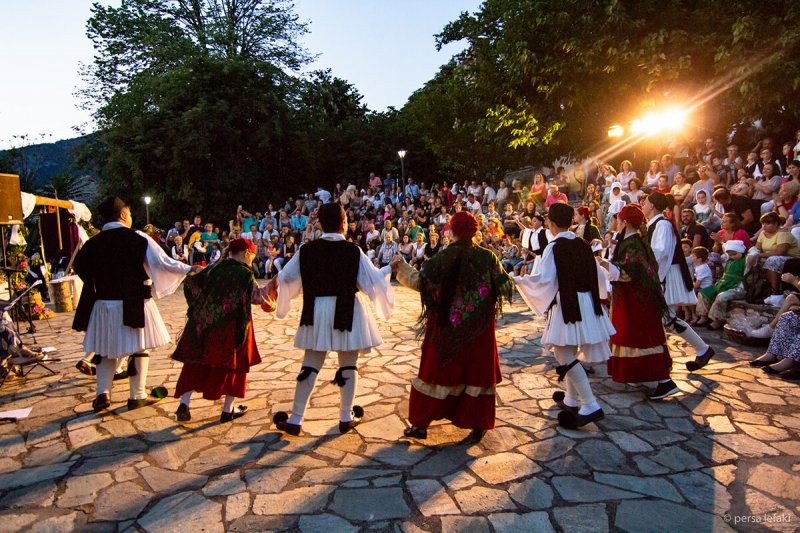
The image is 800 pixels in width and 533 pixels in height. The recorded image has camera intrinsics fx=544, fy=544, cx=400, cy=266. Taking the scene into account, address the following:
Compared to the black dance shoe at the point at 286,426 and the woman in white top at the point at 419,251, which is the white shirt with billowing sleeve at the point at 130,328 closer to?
the black dance shoe at the point at 286,426

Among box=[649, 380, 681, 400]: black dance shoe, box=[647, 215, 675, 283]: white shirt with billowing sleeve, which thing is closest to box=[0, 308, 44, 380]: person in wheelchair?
box=[649, 380, 681, 400]: black dance shoe

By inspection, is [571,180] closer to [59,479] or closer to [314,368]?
[314,368]

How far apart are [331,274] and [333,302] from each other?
23 cm

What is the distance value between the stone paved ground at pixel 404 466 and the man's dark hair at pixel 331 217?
1710 mm

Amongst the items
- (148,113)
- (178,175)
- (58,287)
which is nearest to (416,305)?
(58,287)

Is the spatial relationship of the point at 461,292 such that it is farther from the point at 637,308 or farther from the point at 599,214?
the point at 599,214

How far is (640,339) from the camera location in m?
5.23

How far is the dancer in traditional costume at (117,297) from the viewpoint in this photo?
498 cm

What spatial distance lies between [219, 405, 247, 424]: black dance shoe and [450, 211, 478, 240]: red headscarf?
2562 millimetres

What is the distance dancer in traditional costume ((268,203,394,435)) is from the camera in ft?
14.3

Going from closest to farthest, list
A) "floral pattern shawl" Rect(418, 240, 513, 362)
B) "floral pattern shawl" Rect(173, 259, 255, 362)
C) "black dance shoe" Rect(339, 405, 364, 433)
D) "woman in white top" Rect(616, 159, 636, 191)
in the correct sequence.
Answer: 1. "floral pattern shawl" Rect(418, 240, 513, 362)
2. "black dance shoe" Rect(339, 405, 364, 433)
3. "floral pattern shawl" Rect(173, 259, 255, 362)
4. "woman in white top" Rect(616, 159, 636, 191)

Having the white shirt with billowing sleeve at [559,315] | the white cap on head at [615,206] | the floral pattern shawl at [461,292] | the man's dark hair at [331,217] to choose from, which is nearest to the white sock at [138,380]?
the man's dark hair at [331,217]

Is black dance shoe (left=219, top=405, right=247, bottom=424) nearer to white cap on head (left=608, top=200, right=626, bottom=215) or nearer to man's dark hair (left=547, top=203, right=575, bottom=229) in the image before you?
man's dark hair (left=547, top=203, right=575, bottom=229)

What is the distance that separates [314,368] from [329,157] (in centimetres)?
2684
